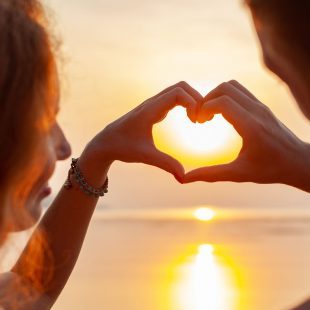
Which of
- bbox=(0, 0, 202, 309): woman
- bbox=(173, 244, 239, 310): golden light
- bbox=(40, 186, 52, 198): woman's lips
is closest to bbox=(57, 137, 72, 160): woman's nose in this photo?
bbox=(0, 0, 202, 309): woman

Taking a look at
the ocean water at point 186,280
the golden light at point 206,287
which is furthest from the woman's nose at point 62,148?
the golden light at point 206,287

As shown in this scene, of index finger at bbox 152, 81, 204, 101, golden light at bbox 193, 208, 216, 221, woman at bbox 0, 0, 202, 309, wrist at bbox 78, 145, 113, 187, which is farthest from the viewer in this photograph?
golden light at bbox 193, 208, 216, 221

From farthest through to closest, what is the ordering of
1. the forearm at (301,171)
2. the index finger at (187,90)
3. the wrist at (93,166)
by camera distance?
the wrist at (93,166) < the index finger at (187,90) < the forearm at (301,171)

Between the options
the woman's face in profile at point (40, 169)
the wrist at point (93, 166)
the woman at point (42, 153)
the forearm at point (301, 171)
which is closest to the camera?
the woman at point (42, 153)

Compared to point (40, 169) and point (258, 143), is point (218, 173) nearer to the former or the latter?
point (258, 143)

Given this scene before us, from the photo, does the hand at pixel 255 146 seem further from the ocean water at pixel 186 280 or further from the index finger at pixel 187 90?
the ocean water at pixel 186 280

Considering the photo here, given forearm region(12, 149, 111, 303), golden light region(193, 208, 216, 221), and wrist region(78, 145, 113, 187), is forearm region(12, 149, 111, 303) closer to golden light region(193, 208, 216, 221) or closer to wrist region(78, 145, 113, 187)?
wrist region(78, 145, 113, 187)

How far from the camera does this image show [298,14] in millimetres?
1761

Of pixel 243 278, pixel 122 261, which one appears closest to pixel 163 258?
pixel 122 261

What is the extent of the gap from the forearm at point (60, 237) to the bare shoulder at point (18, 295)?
0.04 metres

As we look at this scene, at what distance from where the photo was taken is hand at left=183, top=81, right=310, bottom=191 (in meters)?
2.24

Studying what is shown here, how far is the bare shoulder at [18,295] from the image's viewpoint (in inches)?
93.4

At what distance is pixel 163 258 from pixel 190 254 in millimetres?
2410

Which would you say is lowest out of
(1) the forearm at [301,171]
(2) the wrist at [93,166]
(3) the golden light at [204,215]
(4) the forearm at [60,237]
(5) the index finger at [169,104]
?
(4) the forearm at [60,237]
